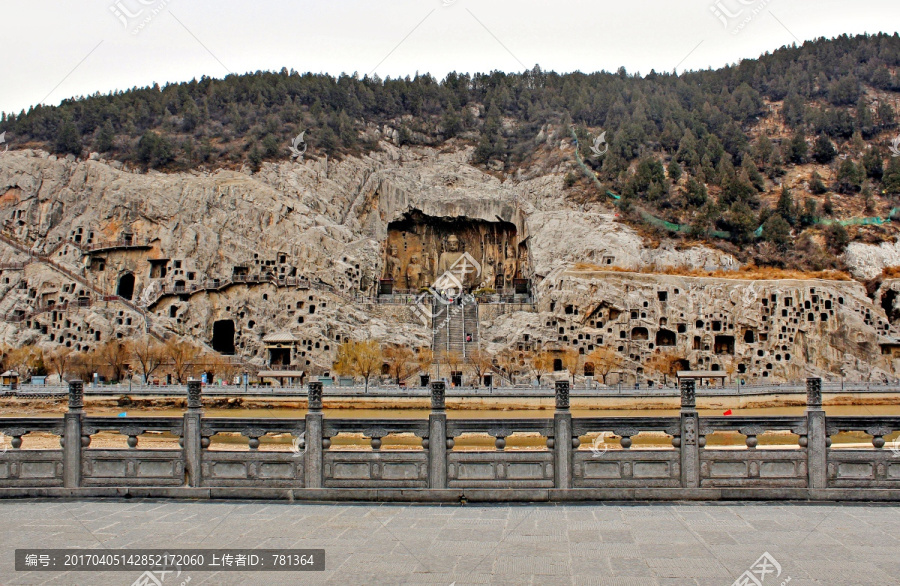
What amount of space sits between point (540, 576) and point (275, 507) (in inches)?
198

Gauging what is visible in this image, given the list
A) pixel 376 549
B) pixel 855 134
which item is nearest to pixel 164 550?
pixel 376 549

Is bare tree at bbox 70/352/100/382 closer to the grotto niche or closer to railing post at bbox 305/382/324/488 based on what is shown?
the grotto niche

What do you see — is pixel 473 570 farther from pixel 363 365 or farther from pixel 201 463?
pixel 363 365

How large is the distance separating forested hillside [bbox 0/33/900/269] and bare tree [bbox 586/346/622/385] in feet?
62.5

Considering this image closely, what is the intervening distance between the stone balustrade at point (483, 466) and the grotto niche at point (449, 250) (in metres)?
63.1

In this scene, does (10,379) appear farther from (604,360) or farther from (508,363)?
(604,360)

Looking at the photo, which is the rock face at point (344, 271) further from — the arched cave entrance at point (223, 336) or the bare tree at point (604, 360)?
the bare tree at point (604, 360)

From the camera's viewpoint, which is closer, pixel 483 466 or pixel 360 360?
pixel 483 466

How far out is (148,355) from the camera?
54812 millimetres

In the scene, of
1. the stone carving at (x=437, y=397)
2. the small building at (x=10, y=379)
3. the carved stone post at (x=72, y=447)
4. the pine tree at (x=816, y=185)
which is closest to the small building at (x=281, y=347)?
the small building at (x=10, y=379)

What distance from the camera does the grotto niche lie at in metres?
75.9

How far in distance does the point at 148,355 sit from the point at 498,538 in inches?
2031

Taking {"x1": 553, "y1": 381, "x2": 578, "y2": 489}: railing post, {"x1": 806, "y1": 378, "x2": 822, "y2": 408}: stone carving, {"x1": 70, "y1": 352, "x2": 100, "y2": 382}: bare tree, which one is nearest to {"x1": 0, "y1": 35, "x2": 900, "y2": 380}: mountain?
{"x1": 70, "y1": 352, "x2": 100, "y2": 382}: bare tree

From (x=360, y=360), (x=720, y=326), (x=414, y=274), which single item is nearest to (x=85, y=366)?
(x=360, y=360)
